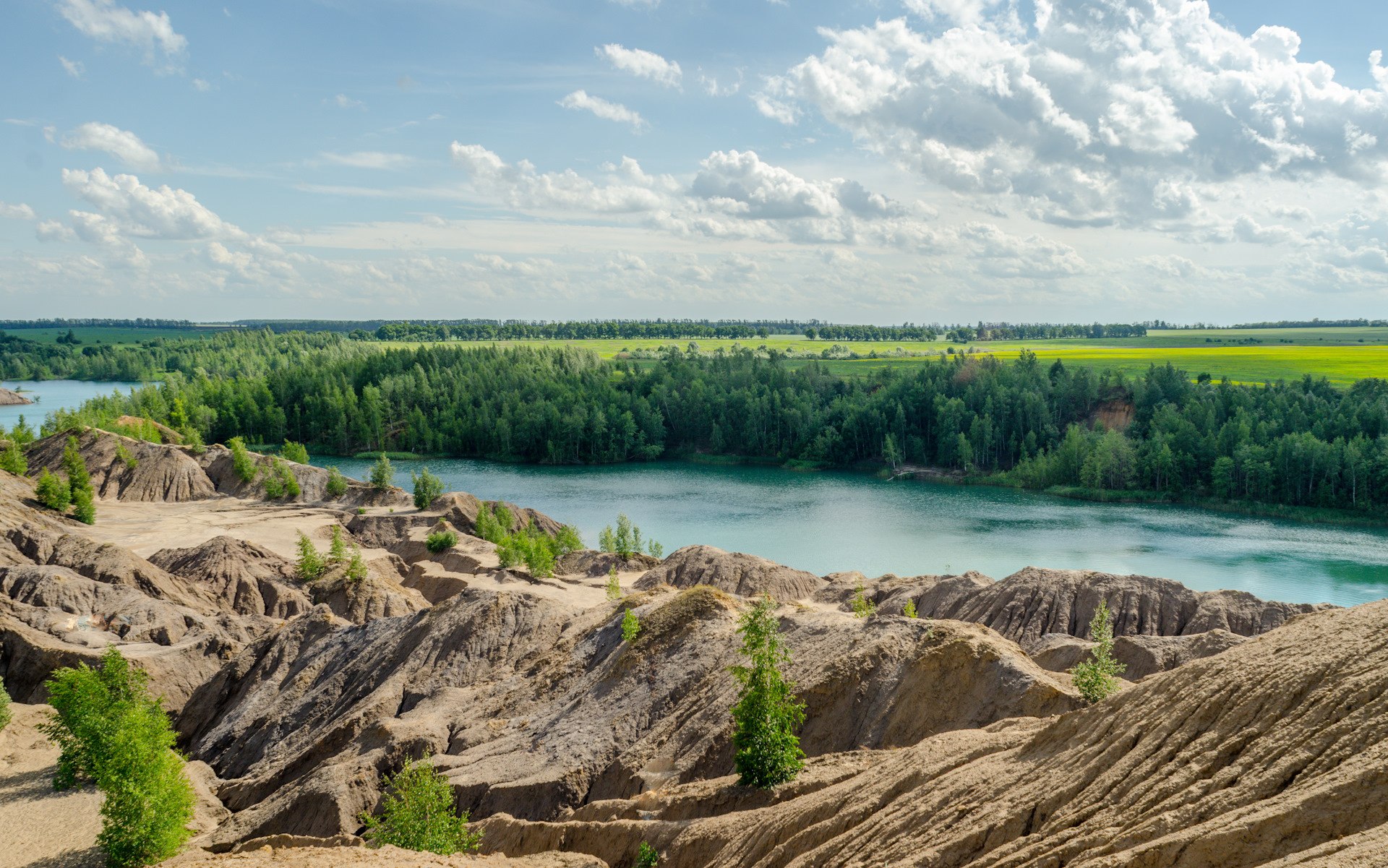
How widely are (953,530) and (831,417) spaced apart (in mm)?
47680

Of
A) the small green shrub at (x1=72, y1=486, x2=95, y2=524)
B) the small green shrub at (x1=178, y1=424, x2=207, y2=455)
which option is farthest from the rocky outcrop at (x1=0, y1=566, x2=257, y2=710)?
the small green shrub at (x1=178, y1=424, x2=207, y2=455)

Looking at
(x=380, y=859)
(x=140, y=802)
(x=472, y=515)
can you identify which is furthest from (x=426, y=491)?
(x=380, y=859)

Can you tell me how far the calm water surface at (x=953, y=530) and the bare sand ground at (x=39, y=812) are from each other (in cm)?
4509

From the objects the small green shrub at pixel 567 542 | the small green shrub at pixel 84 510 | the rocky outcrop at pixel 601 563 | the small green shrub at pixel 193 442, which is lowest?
the rocky outcrop at pixel 601 563

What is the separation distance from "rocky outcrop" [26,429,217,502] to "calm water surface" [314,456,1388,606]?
93.1 ft

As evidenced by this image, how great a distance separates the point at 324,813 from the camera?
75.0 feet

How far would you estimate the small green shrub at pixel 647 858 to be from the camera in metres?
17.2

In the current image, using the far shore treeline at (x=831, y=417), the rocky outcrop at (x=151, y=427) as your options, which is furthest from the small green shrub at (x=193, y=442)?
the far shore treeline at (x=831, y=417)

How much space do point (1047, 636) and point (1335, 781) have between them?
2502 cm

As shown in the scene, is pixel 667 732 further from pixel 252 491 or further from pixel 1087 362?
pixel 1087 362

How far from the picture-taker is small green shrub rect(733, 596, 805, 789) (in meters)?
18.8

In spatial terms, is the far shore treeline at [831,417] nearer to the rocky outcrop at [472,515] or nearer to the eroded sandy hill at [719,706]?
the rocky outcrop at [472,515]

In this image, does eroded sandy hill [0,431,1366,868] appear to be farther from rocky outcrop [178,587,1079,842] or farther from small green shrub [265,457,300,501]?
small green shrub [265,457,300,501]

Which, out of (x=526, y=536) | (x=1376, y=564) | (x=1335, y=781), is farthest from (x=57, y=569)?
(x=1376, y=564)
